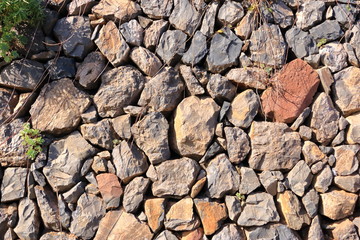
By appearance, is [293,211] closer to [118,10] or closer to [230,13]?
[230,13]

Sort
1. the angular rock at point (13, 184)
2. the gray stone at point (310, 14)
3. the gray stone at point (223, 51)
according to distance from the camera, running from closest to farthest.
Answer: the angular rock at point (13, 184)
the gray stone at point (223, 51)
the gray stone at point (310, 14)

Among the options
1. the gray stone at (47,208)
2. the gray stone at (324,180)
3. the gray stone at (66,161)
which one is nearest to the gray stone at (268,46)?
the gray stone at (324,180)

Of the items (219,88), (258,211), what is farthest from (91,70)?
(258,211)

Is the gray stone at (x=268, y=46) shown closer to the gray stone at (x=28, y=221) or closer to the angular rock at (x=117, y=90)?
the angular rock at (x=117, y=90)

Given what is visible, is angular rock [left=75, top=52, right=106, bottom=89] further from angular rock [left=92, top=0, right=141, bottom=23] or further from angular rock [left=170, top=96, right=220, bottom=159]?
angular rock [left=170, top=96, right=220, bottom=159]

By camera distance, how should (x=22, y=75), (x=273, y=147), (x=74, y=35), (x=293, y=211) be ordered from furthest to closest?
(x=74, y=35), (x=22, y=75), (x=273, y=147), (x=293, y=211)

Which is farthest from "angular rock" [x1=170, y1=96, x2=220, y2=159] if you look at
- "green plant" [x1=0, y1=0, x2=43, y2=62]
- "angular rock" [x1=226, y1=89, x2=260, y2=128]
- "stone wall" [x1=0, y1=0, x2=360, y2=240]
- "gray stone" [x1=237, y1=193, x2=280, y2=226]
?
"green plant" [x1=0, y1=0, x2=43, y2=62]

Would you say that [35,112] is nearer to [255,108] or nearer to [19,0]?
[19,0]

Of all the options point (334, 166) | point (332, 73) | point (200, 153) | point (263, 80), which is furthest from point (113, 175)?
point (332, 73)
